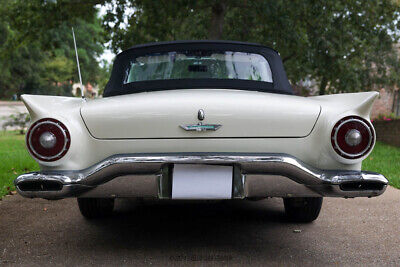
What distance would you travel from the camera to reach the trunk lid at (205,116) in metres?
2.68

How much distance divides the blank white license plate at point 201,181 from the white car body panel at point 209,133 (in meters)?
0.13

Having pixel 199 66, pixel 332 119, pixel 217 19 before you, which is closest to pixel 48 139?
pixel 199 66

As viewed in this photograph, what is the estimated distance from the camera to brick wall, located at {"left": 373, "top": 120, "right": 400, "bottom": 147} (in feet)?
41.9

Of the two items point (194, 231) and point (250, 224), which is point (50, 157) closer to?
point (194, 231)

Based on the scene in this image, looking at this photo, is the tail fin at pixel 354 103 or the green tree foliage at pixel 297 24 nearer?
the tail fin at pixel 354 103

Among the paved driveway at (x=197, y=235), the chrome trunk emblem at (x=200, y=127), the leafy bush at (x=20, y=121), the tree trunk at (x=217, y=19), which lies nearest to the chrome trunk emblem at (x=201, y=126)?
the chrome trunk emblem at (x=200, y=127)

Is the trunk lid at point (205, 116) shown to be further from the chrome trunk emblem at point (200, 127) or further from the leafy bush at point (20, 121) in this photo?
the leafy bush at point (20, 121)

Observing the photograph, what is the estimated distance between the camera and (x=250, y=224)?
12.8 feet

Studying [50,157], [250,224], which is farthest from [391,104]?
[50,157]

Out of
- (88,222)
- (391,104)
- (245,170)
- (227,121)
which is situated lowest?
(391,104)

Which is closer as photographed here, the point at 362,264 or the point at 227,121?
the point at 227,121

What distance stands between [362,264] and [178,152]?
144cm

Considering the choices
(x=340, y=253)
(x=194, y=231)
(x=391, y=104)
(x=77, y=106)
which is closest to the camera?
(x=77, y=106)

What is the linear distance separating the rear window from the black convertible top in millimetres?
41
